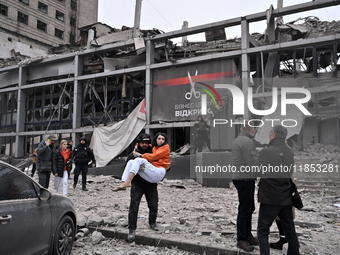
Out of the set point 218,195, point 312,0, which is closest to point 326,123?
point 312,0

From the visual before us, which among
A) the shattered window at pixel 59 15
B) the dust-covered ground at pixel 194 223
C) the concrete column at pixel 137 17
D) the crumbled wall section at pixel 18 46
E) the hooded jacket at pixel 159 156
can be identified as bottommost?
the dust-covered ground at pixel 194 223

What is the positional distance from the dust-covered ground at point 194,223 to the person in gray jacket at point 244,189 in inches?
7.5

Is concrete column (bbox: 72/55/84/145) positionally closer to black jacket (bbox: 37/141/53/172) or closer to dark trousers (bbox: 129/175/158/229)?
black jacket (bbox: 37/141/53/172)

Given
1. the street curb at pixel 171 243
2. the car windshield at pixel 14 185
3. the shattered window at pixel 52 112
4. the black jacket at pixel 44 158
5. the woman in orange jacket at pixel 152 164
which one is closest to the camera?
the car windshield at pixel 14 185

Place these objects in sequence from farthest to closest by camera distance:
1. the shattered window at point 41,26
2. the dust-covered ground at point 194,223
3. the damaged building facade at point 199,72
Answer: the shattered window at point 41,26, the damaged building facade at point 199,72, the dust-covered ground at point 194,223

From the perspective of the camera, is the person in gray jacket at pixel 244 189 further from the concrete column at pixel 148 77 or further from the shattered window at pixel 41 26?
the shattered window at pixel 41 26

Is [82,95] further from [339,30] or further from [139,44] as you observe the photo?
[339,30]

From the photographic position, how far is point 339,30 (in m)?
16.4

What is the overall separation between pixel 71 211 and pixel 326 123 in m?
15.0

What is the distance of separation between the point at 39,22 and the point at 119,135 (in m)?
32.3

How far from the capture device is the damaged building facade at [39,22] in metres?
37.0

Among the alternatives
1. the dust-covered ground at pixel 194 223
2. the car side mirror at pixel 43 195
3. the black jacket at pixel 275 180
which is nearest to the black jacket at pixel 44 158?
the dust-covered ground at pixel 194 223

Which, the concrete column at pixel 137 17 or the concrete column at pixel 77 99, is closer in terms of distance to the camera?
the concrete column at pixel 137 17

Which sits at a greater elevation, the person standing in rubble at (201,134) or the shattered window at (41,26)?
the shattered window at (41,26)
